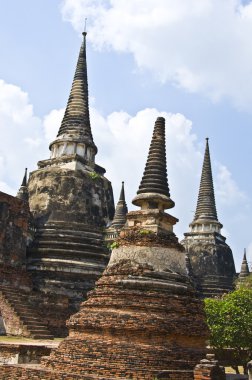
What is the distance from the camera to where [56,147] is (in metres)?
29.4

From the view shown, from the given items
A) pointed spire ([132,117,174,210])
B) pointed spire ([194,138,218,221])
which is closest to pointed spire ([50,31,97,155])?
pointed spire ([194,138,218,221])

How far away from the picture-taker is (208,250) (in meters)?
37.5

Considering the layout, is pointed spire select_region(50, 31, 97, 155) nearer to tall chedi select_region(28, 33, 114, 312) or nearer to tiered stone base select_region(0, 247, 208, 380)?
tall chedi select_region(28, 33, 114, 312)

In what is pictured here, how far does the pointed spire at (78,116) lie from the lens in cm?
2939

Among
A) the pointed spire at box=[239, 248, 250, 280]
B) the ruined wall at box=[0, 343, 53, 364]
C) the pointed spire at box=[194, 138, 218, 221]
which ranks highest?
the pointed spire at box=[194, 138, 218, 221]

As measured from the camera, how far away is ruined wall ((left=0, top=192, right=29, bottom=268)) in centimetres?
2461

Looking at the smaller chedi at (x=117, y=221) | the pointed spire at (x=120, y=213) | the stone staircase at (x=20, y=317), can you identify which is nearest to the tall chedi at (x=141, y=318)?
the stone staircase at (x=20, y=317)

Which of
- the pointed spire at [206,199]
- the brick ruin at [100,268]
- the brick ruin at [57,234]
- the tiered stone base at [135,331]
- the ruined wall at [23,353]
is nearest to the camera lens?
the tiered stone base at [135,331]

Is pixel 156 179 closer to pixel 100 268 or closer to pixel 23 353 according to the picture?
pixel 23 353

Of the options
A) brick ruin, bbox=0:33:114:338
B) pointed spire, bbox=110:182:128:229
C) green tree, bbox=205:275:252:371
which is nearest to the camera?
green tree, bbox=205:275:252:371

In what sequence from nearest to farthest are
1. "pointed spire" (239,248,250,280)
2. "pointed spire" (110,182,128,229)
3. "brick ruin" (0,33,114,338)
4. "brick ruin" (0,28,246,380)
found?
"brick ruin" (0,28,246,380) → "brick ruin" (0,33,114,338) → "pointed spire" (110,182,128,229) → "pointed spire" (239,248,250,280)

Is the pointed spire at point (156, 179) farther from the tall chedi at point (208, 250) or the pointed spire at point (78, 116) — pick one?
the tall chedi at point (208, 250)

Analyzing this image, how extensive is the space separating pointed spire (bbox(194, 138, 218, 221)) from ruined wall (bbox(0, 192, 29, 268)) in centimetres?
1740

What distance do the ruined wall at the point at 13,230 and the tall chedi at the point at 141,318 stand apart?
1225cm
